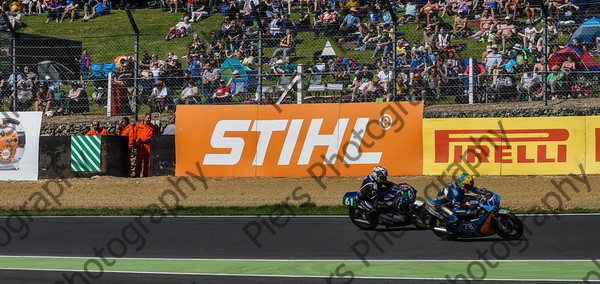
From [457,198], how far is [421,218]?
4.20 feet

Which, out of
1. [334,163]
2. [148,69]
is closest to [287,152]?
[334,163]

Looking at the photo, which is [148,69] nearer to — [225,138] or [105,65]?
[105,65]

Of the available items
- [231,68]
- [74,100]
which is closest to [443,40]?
[231,68]

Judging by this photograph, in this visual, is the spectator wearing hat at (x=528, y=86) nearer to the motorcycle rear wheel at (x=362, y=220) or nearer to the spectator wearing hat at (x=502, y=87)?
the spectator wearing hat at (x=502, y=87)

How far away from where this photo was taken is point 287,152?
18750 mm

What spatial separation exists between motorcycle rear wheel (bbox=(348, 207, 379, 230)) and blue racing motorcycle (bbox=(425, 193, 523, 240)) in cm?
152

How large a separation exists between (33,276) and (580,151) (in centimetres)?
1185

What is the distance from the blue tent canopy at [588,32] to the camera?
59.0 feet

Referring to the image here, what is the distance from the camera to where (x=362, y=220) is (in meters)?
13.2

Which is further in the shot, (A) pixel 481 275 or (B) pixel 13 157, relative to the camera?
(B) pixel 13 157

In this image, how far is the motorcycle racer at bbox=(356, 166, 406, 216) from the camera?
512 inches

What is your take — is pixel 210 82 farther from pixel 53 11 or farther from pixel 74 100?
pixel 53 11

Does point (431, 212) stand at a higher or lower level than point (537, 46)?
lower

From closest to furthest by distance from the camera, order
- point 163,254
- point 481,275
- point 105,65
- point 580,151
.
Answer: point 481,275, point 163,254, point 580,151, point 105,65
